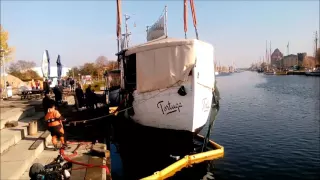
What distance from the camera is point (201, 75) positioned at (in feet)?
33.5

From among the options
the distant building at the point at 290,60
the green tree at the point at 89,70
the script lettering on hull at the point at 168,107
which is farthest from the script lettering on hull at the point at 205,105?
the distant building at the point at 290,60

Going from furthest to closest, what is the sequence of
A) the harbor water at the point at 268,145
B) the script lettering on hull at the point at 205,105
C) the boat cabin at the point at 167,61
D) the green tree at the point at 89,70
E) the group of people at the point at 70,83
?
1. the green tree at the point at 89,70
2. the group of people at the point at 70,83
3. the harbor water at the point at 268,145
4. the script lettering on hull at the point at 205,105
5. the boat cabin at the point at 167,61

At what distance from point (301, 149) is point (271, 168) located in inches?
128

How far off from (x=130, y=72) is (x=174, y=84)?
3262 millimetres

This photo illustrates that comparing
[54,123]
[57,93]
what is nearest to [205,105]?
[54,123]

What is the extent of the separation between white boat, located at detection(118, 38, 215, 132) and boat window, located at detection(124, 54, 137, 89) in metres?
0.83

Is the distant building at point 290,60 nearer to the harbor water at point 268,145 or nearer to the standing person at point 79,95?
the harbor water at point 268,145

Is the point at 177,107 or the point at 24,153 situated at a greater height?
the point at 177,107

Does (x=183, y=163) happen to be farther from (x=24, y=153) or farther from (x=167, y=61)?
(x=24, y=153)

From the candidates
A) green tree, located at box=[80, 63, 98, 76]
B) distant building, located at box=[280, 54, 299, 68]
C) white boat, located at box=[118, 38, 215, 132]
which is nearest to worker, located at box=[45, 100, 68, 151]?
white boat, located at box=[118, 38, 215, 132]

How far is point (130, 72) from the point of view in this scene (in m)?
12.7

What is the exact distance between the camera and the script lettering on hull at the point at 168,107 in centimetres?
1004

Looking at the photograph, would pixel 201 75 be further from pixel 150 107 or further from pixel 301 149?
pixel 301 149

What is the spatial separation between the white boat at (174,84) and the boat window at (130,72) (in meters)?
0.83
